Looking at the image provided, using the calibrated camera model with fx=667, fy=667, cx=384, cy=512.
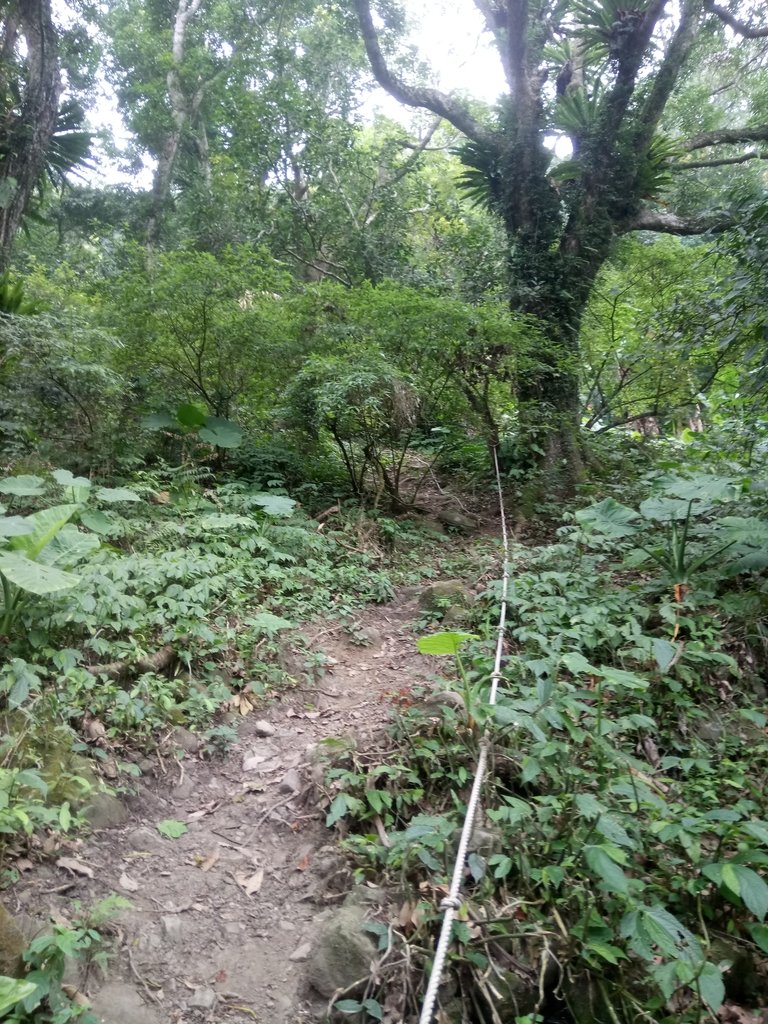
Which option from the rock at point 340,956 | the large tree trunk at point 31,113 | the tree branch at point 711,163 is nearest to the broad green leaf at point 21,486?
the rock at point 340,956

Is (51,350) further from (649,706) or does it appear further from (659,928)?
(659,928)

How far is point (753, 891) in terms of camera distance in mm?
1979

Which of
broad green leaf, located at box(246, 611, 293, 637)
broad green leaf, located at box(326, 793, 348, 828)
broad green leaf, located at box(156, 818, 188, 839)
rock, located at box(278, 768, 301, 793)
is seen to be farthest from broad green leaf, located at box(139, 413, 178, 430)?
broad green leaf, located at box(326, 793, 348, 828)

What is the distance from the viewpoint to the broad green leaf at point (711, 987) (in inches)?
72.3

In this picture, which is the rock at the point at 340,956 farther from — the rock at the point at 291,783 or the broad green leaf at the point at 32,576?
the broad green leaf at the point at 32,576

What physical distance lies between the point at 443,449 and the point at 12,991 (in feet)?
19.9

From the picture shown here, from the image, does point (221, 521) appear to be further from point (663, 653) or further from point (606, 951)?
point (606, 951)

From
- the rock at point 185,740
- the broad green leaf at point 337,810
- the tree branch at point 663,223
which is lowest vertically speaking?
the rock at point 185,740

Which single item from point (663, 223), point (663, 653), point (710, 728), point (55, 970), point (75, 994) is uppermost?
point (663, 223)

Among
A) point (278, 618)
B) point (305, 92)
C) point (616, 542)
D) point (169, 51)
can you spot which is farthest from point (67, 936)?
point (169, 51)

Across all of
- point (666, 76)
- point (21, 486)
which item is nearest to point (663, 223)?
point (666, 76)

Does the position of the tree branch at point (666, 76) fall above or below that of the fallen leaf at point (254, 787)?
above

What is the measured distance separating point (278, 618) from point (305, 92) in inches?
409

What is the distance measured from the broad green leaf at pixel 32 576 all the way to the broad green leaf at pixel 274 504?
8.33 ft
